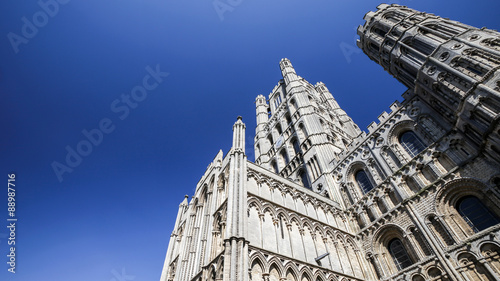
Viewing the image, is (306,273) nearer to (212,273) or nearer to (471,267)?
(212,273)

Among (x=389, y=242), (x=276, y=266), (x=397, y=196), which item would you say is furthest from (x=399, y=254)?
(x=276, y=266)

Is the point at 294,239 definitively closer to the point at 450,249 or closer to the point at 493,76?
the point at 450,249

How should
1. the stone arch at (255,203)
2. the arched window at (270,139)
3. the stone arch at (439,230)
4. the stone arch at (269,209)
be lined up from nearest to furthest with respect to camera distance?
the stone arch at (439,230) < the stone arch at (255,203) < the stone arch at (269,209) < the arched window at (270,139)

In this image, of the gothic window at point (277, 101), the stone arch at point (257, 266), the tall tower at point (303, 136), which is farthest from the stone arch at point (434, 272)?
the gothic window at point (277, 101)

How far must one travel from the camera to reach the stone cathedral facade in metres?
10.8

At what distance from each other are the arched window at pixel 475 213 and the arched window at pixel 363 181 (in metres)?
5.60

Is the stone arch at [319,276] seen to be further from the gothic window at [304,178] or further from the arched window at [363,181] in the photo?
the gothic window at [304,178]

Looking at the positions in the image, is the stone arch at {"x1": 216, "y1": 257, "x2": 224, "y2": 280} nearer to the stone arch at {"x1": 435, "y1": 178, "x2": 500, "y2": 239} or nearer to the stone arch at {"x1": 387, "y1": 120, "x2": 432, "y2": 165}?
the stone arch at {"x1": 435, "y1": 178, "x2": 500, "y2": 239}

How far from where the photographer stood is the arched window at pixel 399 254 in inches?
517

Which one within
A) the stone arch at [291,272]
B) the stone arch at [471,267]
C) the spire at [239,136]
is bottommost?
the stone arch at [471,267]

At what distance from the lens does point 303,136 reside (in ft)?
91.0

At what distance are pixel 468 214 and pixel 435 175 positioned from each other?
2280mm

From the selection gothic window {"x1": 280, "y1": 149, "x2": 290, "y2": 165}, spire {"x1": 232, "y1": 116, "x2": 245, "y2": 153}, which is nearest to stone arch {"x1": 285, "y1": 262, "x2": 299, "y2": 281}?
spire {"x1": 232, "y1": 116, "x2": 245, "y2": 153}

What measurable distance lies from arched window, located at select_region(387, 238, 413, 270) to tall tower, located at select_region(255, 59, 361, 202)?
5034 mm
